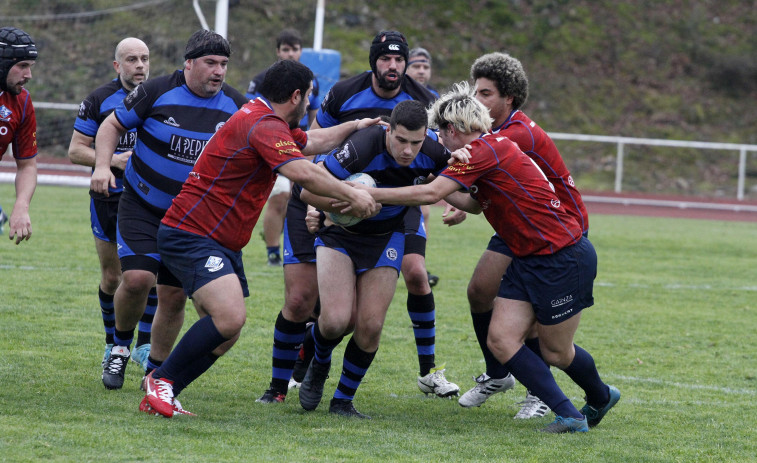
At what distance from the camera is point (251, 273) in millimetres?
10531

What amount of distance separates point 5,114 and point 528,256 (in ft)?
11.1

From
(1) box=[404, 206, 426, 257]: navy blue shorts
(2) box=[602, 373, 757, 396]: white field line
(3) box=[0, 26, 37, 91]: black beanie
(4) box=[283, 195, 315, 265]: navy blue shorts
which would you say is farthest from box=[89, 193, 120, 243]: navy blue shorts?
(2) box=[602, 373, 757, 396]: white field line

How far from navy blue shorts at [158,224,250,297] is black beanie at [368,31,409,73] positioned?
80.0 inches

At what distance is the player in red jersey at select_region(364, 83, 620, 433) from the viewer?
5.09m

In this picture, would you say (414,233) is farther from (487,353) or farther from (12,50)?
(12,50)

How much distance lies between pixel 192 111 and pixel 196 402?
1.79 meters

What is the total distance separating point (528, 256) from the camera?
5.24 m

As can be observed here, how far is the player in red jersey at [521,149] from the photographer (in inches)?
215

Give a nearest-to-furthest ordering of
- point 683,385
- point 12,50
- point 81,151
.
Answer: point 12,50
point 81,151
point 683,385

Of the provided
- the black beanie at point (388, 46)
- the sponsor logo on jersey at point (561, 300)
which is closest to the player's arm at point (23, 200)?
the black beanie at point (388, 46)

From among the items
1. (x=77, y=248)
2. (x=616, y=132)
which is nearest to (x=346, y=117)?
(x=77, y=248)

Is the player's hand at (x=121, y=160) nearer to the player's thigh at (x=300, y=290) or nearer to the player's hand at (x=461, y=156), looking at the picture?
the player's thigh at (x=300, y=290)

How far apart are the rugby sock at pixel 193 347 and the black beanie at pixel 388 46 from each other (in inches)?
95.4

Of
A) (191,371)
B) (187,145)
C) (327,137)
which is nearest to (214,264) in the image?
(191,371)
